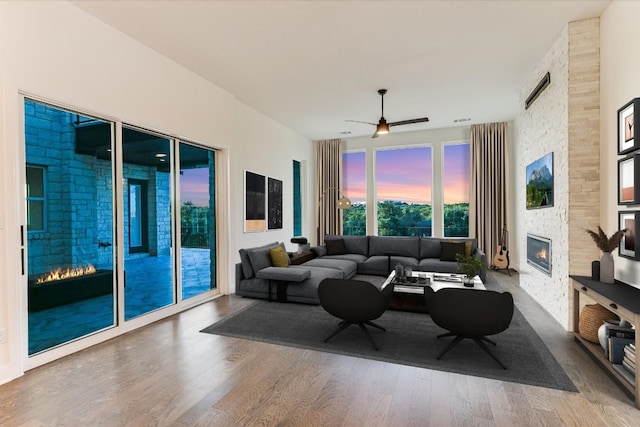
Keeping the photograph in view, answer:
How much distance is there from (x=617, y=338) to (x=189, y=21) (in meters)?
4.89

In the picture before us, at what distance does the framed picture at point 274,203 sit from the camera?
6.76 meters

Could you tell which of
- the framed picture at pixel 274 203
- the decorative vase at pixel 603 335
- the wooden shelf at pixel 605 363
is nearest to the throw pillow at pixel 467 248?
the wooden shelf at pixel 605 363

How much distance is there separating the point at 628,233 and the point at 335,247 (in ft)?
15.9

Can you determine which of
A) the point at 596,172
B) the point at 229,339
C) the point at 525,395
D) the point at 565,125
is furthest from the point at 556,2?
the point at 229,339

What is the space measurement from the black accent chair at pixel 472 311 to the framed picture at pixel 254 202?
389 centimetres

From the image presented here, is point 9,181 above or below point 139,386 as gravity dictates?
above

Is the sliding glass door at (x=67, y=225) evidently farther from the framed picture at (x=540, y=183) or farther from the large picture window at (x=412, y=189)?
the large picture window at (x=412, y=189)

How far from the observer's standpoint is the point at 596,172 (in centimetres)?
341

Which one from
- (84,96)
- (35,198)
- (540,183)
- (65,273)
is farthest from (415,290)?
(84,96)

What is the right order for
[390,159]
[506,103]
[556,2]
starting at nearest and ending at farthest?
[556,2], [506,103], [390,159]

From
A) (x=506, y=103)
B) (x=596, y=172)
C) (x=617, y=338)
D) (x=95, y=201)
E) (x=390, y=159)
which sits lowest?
(x=617, y=338)

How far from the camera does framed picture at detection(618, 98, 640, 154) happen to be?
2734mm

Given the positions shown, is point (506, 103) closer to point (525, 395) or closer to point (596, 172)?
point (596, 172)

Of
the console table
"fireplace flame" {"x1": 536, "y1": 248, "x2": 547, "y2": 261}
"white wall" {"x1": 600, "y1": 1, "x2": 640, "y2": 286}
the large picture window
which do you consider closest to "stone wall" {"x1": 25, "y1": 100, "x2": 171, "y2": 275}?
the console table
